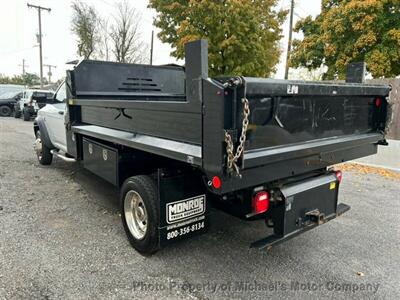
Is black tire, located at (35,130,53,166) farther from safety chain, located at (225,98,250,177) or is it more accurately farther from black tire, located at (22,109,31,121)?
black tire, located at (22,109,31,121)

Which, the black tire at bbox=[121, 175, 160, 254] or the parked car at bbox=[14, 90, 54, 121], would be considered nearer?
the black tire at bbox=[121, 175, 160, 254]

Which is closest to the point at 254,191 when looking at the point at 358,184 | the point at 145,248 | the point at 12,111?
the point at 145,248

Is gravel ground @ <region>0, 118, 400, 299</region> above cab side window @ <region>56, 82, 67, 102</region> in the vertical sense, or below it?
below

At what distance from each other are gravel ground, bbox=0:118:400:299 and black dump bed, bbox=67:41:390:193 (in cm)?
98

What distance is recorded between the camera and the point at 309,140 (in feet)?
9.90

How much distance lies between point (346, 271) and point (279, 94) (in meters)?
1.86

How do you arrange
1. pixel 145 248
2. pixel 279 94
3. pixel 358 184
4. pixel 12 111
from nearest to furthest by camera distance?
pixel 279 94 → pixel 145 248 → pixel 358 184 → pixel 12 111

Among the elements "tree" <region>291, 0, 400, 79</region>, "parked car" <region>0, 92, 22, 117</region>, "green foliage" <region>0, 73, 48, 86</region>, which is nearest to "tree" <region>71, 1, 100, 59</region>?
"parked car" <region>0, 92, 22, 117</region>

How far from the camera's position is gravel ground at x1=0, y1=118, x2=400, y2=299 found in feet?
9.16

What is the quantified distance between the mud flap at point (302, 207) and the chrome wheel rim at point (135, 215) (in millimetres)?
1227

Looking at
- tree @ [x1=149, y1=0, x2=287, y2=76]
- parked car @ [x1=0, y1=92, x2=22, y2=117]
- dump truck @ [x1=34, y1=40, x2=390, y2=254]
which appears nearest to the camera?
dump truck @ [x1=34, y1=40, x2=390, y2=254]

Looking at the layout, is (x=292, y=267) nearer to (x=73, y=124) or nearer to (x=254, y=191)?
(x=254, y=191)

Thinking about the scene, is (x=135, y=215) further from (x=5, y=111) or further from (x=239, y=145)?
(x=5, y=111)

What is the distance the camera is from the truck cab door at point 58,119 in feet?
18.8
